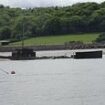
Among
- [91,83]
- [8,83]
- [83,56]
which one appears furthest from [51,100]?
[83,56]

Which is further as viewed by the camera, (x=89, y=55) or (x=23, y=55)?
(x=23, y=55)

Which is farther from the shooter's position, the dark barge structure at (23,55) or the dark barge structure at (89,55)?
the dark barge structure at (23,55)

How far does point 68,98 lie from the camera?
54500 mm

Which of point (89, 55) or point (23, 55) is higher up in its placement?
point (89, 55)

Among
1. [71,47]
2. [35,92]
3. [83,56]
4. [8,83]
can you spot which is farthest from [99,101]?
[71,47]

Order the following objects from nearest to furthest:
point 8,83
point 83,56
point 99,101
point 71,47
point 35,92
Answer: point 99,101 < point 35,92 < point 8,83 < point 83,56 < point 71,47

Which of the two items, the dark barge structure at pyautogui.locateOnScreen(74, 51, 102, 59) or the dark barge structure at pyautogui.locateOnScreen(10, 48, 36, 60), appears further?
the dark barge structure at pyautogui.locateOnScreen(10, 48, 36, 60)

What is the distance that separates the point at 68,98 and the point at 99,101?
4.06 m

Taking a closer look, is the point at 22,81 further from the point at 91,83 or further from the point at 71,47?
the point at 71,47

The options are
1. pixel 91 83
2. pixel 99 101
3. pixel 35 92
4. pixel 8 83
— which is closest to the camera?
pixel 99 101

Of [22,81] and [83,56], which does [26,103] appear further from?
[83,56]

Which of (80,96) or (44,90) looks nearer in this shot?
(80,96)

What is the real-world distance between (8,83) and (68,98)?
20.4 m

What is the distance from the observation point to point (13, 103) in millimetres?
52188
